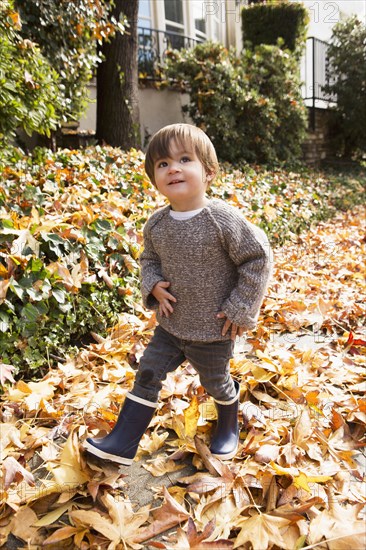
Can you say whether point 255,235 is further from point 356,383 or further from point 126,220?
point 126,220

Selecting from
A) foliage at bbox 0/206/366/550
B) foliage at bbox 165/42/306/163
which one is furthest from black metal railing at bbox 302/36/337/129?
foliage at bbox 0/206/366/550

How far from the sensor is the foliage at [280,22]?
11.1 meters

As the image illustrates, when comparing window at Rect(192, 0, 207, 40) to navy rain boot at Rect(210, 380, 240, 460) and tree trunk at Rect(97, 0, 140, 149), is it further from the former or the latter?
navy rain boot at Rect(210, 380, 240, 460)

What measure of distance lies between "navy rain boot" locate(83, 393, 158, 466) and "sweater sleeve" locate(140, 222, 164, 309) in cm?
37

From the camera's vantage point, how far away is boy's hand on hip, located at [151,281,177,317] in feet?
5.76

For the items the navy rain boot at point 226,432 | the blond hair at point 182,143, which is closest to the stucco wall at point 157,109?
the blond hair at point 182,143

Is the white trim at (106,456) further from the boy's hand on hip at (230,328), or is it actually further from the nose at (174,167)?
the nose at (174,167)

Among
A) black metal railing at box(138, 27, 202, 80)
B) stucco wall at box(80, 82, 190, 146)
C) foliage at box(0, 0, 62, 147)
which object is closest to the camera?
foliage at box(0, 0, 62, 147)

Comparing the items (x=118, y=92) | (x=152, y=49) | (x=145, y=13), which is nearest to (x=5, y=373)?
(x=118, y=92)

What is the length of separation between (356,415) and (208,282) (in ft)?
3.28

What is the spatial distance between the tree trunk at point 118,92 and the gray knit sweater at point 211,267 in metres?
5.41

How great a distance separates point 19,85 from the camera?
3.85 metres

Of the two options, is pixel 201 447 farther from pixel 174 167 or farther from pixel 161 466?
pixel 174 167

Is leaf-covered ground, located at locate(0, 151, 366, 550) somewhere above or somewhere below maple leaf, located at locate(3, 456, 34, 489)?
below
